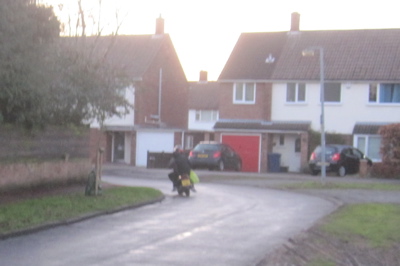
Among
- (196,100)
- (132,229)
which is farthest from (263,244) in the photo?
(196,100)

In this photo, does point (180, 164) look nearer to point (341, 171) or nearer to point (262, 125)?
point (341, 171)

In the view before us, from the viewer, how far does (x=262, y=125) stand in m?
43.2

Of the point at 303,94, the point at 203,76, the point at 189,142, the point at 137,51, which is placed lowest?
the point at 189,142

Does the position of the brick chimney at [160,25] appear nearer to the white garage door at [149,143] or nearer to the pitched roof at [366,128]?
the white garage door at [149,143]

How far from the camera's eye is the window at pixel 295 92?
141 feet

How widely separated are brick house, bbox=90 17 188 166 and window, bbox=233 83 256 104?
5.90m

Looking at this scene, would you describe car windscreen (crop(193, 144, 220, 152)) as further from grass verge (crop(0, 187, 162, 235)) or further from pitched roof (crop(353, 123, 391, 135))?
grass verge (crop(0, 187, 162, 235))

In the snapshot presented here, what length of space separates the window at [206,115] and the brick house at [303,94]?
25.0 m

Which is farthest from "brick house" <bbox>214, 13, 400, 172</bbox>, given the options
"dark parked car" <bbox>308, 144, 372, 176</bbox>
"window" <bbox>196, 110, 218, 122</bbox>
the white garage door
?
"window" <bbox>196, 110, 218, 122</bbox>

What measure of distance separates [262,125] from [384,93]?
7.03m

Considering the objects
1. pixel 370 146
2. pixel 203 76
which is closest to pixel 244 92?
pixel 370 146

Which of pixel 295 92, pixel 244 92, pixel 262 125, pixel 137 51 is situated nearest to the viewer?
pixel 295 92

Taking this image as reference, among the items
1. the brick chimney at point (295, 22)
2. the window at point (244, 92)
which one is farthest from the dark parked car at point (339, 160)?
the brick chimney at point (295, 22)

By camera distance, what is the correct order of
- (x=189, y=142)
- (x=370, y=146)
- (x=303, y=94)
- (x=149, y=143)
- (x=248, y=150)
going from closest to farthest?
1. (x=370, y=146)
2. (x=303, y=94)
3. (x=248, y=150)
4. (x=149, y=143)
5. (x=189, y=142)
